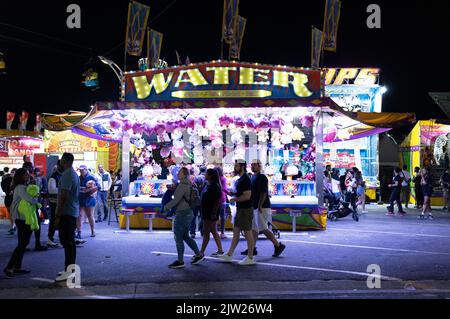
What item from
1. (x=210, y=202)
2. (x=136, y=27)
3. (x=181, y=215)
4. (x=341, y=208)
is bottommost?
(x=341, y=208)

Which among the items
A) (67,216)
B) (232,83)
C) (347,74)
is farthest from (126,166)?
(347,74)

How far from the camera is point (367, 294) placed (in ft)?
21.5

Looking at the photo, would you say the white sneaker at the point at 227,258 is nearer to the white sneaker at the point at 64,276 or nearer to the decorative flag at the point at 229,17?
the white sneaker at the point at 64,276

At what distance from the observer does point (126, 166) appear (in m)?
14.2

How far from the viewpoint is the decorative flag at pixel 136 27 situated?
555 inches

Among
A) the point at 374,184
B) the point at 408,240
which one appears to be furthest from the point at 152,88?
the point at 374,184

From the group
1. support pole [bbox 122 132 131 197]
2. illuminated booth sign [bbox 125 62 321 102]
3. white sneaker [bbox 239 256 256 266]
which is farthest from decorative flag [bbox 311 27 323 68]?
white sneaker [bbox 239 256 256 266]

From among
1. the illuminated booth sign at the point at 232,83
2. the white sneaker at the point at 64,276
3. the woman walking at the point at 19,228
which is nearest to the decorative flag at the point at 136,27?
the illuminated booth sign at the point at 232,83

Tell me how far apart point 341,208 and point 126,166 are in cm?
715

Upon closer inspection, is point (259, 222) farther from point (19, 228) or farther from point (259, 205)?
point (19, 228)

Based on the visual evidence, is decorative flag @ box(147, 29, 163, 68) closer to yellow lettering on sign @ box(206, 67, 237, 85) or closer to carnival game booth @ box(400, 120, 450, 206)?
yellow lettering on sign @ box(206, 67, 237, 85)

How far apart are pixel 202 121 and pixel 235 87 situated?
1560mm

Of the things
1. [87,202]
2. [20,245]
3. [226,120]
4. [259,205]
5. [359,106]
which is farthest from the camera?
[359,106]
